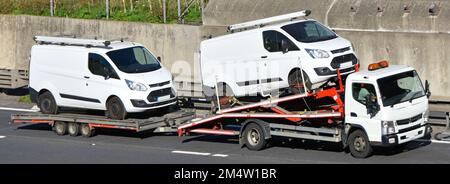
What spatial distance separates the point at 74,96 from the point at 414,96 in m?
8.39

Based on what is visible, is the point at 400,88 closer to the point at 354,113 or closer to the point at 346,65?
the point at 354,113

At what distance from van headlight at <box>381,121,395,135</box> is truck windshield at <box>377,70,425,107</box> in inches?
13.7

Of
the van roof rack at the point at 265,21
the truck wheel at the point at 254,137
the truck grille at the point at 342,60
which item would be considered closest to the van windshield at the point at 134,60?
the van roof rack at the point at 265,21

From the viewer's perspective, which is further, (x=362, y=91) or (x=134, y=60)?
(x=134, y=60)

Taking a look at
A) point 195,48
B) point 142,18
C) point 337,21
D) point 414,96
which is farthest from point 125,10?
point 414,96

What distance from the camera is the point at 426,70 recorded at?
25938mm

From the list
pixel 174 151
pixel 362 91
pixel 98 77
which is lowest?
pixel 174 151

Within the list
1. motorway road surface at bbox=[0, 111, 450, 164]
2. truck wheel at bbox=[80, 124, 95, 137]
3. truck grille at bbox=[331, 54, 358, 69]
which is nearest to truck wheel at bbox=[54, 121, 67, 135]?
motorway road surface at bbox=[0, 111, 450, 164]

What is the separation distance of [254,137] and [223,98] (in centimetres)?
132

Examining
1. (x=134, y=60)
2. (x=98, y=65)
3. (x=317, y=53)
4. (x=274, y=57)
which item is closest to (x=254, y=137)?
(x=274, y=57)

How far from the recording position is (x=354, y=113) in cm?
1998

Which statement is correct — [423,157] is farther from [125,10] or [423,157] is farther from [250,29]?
[125,10]

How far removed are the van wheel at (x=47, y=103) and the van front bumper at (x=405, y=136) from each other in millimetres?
8576

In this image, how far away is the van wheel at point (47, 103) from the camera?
24734 millimetres
